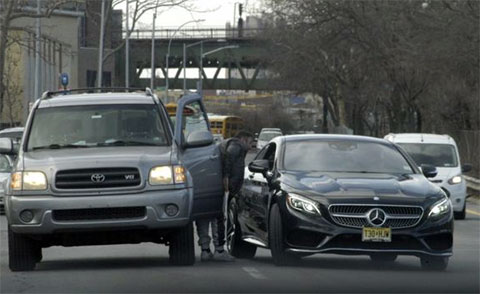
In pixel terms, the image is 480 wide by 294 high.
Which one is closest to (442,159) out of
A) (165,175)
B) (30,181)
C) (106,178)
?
(165,175)

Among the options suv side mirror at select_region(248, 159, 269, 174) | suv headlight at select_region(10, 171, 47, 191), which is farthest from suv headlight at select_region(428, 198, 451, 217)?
suv headlight at select_region(10, 171, 47, 191)

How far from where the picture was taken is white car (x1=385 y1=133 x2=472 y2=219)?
1020 inches

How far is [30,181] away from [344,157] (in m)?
3.97

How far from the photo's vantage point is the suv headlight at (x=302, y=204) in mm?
13344

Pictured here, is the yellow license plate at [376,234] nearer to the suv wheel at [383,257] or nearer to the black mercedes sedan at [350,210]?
the black mercedes sedan at [350,210]

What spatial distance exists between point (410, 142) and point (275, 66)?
40.4 metres

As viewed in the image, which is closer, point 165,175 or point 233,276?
point 233,276

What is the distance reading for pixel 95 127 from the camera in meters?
14.1

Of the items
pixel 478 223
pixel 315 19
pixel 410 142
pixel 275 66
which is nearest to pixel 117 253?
pixel 478 223

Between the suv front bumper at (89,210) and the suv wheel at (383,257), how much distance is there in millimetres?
2255

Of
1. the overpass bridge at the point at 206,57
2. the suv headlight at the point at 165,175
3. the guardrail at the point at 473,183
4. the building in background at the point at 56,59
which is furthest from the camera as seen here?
the overpass bridge at the point at 206,57

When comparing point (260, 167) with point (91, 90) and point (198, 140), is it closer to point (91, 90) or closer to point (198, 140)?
point (198, 140)

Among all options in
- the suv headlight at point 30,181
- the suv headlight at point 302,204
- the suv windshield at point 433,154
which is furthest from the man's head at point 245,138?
the suv windshield at point 433,154

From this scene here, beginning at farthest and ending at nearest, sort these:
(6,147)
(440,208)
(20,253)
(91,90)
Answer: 1. (91,90)
2. (6,147)
3. (440,208)
4. (20,253)
